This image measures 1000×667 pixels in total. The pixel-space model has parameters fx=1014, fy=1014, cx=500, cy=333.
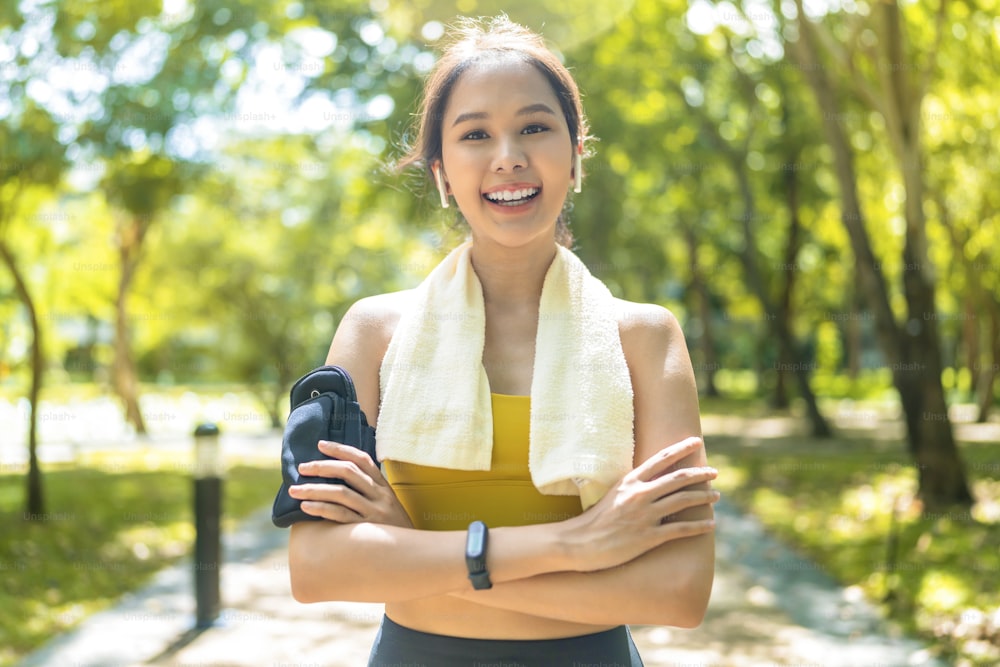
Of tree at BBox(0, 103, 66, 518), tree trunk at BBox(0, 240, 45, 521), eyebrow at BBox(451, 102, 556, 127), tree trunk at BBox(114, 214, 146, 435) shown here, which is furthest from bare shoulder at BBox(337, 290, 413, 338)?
tree trunk at BBox(114, 214, 146, 435)

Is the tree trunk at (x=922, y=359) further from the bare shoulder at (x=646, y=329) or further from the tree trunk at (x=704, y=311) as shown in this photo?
the tree trunk at (x=704, y=311)

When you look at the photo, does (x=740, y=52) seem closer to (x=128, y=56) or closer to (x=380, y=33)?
(x=380, y=33)

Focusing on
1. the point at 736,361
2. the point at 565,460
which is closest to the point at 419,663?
the point at 565,460

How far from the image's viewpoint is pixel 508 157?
2.04m

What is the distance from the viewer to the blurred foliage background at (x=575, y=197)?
9.27m

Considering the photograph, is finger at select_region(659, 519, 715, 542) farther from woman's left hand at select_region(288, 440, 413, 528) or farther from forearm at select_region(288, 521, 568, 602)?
woman's left hand at select_region(288, 440, 413, 528)

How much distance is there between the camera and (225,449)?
18.7 m

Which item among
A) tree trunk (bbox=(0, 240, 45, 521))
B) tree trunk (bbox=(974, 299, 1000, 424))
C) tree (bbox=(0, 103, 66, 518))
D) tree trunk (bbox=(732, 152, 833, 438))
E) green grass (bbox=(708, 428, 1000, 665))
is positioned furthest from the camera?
tree trunk (bbox=(974, 299, 1000, 424))

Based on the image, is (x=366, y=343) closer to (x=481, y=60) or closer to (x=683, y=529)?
(x=481, y=60)

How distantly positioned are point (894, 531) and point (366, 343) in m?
6.02

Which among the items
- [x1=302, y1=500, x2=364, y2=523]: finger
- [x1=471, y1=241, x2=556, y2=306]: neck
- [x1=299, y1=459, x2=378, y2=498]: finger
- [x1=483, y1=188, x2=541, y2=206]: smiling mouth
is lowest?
[x1=302, y1=500, x2=364, y2=523]: finger

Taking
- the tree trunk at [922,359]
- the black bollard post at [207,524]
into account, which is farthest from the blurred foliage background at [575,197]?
the black bollard post at [207,524]

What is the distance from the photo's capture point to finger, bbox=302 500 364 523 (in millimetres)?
1950

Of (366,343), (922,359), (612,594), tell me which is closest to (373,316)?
(366,343)
